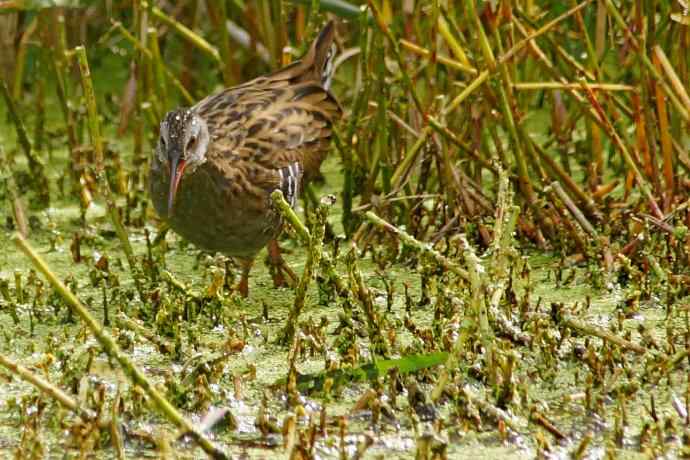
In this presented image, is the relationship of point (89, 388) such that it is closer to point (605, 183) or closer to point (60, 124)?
point (605, 183)

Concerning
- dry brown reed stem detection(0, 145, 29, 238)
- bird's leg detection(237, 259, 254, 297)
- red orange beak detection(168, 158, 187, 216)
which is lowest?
bird's leg detection(237, 259, 254, 297)

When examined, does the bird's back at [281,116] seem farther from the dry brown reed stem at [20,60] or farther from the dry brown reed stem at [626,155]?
the dry brown reed stem at [20,60]

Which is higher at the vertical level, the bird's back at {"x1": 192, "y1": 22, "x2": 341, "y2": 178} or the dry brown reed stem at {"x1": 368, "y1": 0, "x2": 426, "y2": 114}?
the dry brown reed stem at {"x1": 368, "y1": 0, "x2": 426, "y2": 114}

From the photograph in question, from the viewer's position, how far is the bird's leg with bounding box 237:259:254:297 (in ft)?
14.0

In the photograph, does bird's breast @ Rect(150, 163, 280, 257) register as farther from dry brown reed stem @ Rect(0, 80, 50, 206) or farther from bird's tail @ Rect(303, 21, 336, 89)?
dry brown reed stem @ Rect(0, 80, 50, 206)

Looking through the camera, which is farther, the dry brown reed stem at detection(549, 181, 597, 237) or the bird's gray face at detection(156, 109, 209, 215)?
the dry brown reed stem at detection(549, 181, 597, 237)

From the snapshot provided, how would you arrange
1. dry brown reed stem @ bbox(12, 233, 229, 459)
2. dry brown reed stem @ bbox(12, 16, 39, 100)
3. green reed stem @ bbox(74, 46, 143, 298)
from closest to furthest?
dry brown reed stem @ bbox(12, 233, 229, 459), green reed stem @ bbox(74, 46, 143, 298), dry brown reed stem @ bbox(12, 16, 39, 100)

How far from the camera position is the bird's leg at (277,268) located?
4324 millimetres

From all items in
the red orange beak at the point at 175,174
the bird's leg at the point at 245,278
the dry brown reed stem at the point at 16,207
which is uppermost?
the red orange beak at the point at 175,174

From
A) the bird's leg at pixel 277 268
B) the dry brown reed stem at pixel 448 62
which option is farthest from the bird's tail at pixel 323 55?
the bird's leg at pixel 277 268

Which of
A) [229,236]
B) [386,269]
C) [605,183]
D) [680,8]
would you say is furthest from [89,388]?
[605,183]

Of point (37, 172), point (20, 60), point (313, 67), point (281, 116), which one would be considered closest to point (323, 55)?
point (313, 67)

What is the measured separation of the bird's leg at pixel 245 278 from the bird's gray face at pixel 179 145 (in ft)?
1.30

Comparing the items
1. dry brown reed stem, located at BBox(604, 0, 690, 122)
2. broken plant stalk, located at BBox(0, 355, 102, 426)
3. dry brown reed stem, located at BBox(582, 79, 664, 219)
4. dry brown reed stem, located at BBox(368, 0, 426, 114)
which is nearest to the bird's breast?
dry brown reed stem, located at BBox(368, 0, 426, 114)
